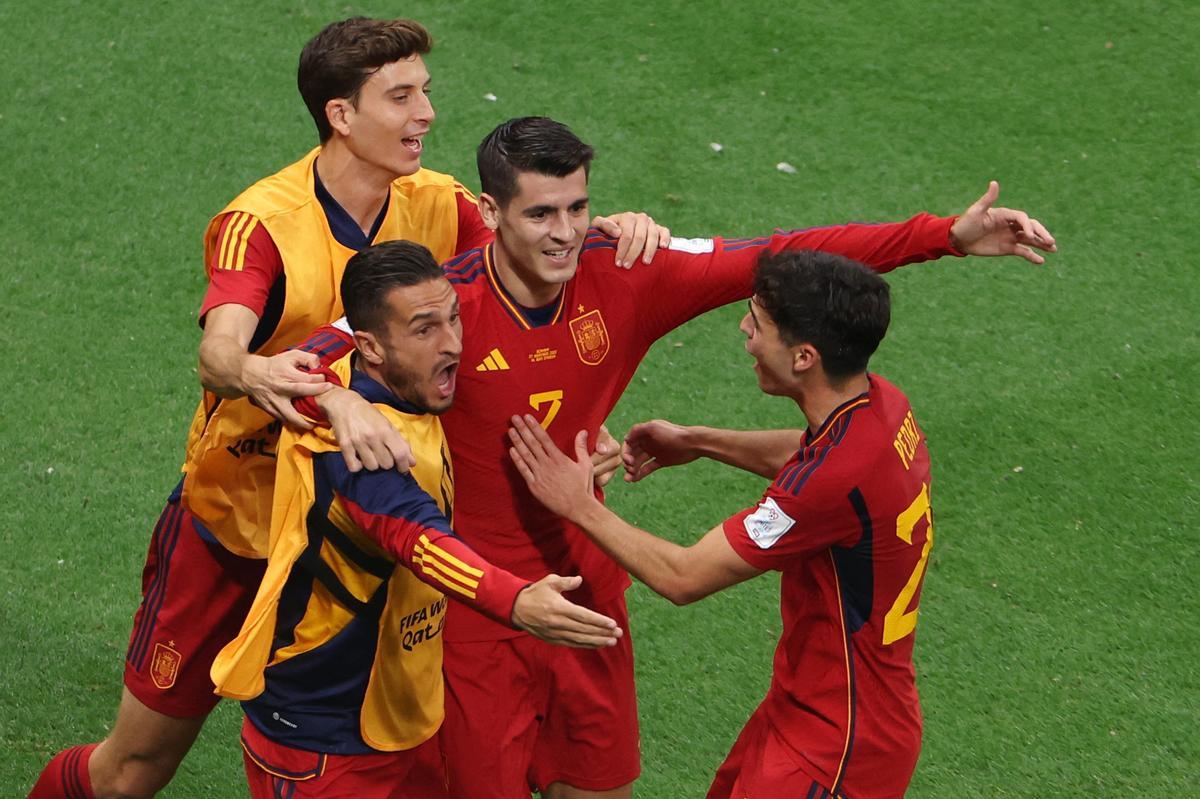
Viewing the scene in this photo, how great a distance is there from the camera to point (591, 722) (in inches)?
172

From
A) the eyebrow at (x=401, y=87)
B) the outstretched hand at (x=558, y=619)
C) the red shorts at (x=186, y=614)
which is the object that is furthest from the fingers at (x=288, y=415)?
the eyebrow at (x=401, y=87)

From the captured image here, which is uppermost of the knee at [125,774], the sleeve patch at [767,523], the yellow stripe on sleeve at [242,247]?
the yellow stripe on sleeve at [242,247]

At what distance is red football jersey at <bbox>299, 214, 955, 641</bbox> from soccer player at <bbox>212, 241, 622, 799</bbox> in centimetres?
20

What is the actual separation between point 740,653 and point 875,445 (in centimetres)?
205

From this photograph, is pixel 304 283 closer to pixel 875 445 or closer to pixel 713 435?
pixel 713 435

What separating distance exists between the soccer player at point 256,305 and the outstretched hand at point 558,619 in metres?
1.06

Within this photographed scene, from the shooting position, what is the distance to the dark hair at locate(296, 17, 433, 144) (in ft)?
14.6

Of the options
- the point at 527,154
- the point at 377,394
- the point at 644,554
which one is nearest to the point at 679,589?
the point at 644,554

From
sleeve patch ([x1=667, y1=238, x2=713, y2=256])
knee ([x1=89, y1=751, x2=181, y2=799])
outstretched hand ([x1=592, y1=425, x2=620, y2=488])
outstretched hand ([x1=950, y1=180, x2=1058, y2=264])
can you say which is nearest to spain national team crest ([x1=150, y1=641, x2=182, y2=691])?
knee ([x1=89, y1=751, x2=181, y2=799])

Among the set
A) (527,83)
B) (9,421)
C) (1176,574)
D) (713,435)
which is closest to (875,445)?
(713,435)

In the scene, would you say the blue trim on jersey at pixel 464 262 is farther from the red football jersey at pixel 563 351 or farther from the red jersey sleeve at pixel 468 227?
the red jersey sleeve at pixel 468 227

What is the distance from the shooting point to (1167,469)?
6.58 m

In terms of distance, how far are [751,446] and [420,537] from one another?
4.24 ft

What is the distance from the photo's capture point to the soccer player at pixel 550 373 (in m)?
4.09
